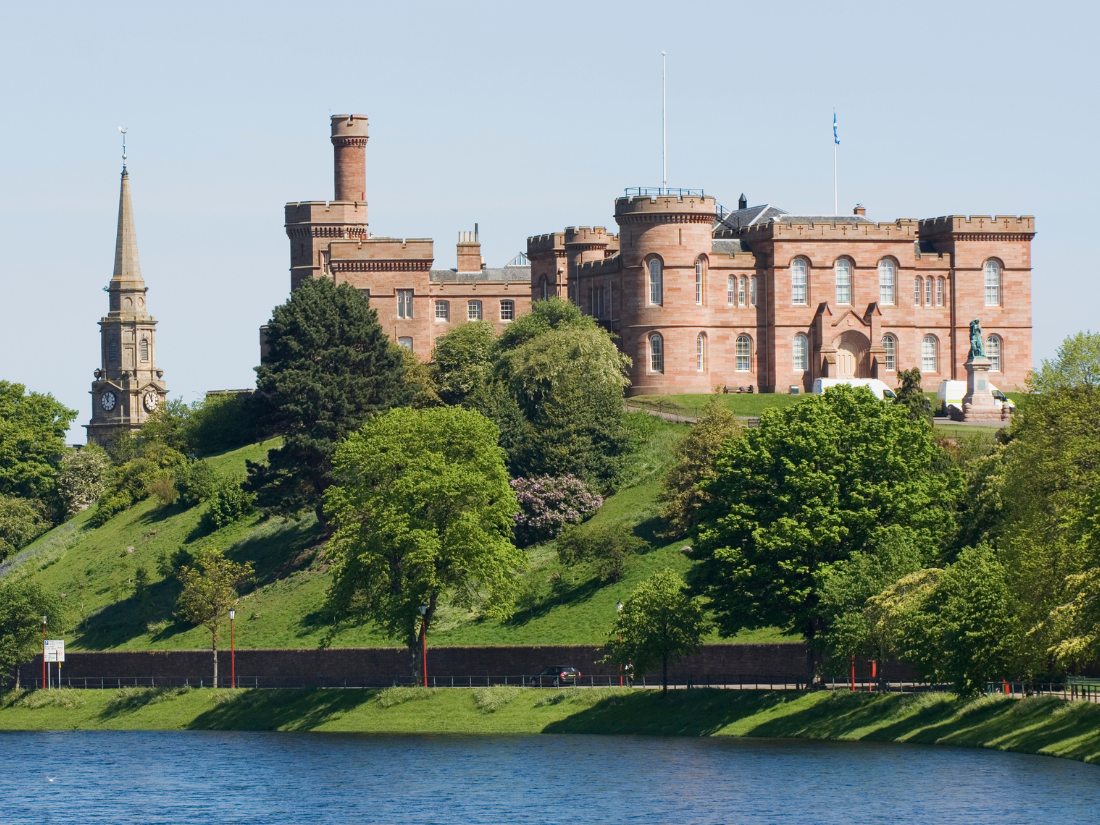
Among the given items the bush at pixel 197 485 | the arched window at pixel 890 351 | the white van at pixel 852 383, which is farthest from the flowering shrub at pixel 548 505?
the arched window at pixel 890 351

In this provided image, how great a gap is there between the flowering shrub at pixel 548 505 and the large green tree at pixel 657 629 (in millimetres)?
20493

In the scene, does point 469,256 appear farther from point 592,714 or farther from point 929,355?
point 592,714

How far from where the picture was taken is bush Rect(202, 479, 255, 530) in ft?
336

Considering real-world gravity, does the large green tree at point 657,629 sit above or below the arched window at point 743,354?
below

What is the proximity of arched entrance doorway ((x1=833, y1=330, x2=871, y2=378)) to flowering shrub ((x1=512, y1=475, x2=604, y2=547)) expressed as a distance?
22190mm

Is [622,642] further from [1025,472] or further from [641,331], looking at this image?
[641,331]

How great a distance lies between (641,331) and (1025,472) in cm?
4552

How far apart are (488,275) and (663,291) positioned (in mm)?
21246

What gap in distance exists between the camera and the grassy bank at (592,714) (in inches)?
2466

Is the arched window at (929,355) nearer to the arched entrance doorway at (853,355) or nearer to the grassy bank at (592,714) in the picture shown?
the arched entrance doorway at (853,355)

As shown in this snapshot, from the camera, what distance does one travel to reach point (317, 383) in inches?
3819

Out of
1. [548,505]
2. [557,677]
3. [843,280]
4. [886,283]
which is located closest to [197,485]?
[548,505]

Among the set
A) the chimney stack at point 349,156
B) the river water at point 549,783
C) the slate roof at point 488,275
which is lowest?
the river water at point 549,783

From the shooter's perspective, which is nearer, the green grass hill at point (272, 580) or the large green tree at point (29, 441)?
the green grass hill at point (272, 580)
